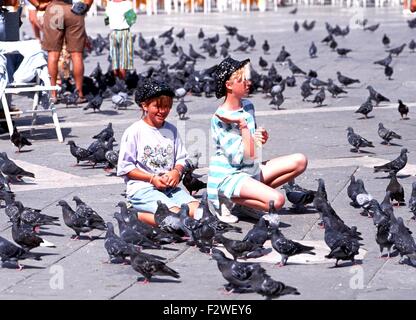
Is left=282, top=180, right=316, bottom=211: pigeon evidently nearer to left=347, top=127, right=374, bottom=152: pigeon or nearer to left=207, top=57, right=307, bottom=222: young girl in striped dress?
left=207, top=57, right=307, bottom=222: young girl in striped dress

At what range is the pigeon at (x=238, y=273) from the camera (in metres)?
6.21

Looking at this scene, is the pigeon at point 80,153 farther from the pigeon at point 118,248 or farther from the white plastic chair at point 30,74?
the pigeon at point 118,248

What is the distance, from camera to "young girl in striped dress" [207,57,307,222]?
26.1ft

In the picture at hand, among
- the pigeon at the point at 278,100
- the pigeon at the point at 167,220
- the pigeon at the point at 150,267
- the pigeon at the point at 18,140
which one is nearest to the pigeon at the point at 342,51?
the pigeon at the point at 278,100

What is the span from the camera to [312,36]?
2284 cm

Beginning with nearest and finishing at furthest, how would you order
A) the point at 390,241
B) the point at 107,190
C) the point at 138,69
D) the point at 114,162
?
the point at 390,241
the point at 107,190
the point at 114,162
the point at 138,69

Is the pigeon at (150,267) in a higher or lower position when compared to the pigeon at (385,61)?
higher

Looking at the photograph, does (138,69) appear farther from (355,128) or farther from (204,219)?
(204,219)

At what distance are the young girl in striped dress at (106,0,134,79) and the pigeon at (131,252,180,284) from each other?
8.99m

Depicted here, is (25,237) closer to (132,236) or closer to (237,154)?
(132,236)

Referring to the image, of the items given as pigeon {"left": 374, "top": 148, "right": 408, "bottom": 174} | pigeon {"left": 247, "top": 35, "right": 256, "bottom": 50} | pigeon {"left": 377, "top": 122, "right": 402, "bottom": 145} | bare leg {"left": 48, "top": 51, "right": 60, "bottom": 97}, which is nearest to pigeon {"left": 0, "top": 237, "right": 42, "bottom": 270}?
pigeon {"left": 374, "top": 148, "right": 408, "bottom": 174}

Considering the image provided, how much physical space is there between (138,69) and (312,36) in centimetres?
588

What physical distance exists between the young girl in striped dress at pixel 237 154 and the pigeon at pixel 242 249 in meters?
0.92
